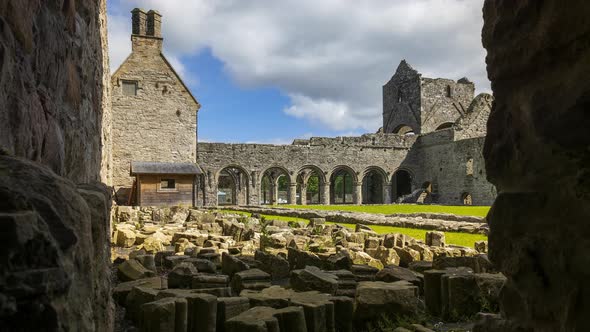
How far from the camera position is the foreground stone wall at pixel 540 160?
1619 millimetres

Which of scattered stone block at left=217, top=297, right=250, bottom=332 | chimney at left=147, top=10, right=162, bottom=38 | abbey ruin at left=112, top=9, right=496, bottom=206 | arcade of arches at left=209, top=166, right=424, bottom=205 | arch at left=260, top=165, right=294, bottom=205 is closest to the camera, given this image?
scattered stone block at left=217, top=297, right=250, bottom=332

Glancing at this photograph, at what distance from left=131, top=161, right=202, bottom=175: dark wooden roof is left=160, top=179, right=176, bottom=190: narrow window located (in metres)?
0.45

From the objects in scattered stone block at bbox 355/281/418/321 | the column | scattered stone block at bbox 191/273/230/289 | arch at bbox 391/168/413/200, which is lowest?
scattered stone block at bbox 355/281/418/321

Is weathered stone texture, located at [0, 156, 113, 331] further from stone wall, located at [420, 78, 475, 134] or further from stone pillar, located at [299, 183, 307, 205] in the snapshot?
stone wall, located at [420, 78, 475, 134]

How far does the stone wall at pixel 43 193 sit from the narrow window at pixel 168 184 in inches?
712

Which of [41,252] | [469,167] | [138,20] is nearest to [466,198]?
[469,167]

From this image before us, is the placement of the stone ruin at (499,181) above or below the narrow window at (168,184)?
below

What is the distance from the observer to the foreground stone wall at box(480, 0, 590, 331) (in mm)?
1619

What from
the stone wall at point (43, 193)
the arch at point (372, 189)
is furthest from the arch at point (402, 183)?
the stone wall at point (43, 193)

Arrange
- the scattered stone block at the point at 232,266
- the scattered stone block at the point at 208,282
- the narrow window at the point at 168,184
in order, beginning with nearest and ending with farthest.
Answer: the scattered stone block at the point at 208,282
the scattered stone block at the point at 232,266
the narrow window at the point at 168,184

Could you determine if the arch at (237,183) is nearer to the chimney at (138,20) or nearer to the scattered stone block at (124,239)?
the chimney at (138,20)

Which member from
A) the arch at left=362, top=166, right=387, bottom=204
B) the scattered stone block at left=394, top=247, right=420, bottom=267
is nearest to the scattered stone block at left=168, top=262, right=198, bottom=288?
the scattered stone block at left=394, top=247, right=420, bottom=267

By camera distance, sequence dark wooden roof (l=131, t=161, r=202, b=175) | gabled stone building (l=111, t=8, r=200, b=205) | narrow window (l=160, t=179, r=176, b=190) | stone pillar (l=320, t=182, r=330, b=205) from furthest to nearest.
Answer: stone pillar (l=320, t=182, r=330, b=205), gabled stone building (l=111, t=8, r=200, b=205), narrow window (l=160, t=179, r=176, b=190), dark wooden roof (l=131, t=161, r=202, b=175)

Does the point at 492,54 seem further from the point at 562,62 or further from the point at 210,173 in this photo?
the point at 210,173
